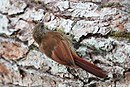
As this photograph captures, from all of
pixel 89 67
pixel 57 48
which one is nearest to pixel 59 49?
pixel 57 48

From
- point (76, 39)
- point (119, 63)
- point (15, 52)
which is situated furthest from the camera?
point (15, 52)

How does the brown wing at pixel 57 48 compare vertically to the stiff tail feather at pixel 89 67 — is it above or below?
above

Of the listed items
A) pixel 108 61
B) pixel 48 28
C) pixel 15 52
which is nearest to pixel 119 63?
pixel 108 61

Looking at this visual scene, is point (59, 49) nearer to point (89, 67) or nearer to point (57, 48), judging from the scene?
point (57, 48)

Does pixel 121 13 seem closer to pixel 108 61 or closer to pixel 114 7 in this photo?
pixel 114 7

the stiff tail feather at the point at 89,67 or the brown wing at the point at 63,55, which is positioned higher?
the brown wing at the point at 63,55

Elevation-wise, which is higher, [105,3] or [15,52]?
[105,3]
